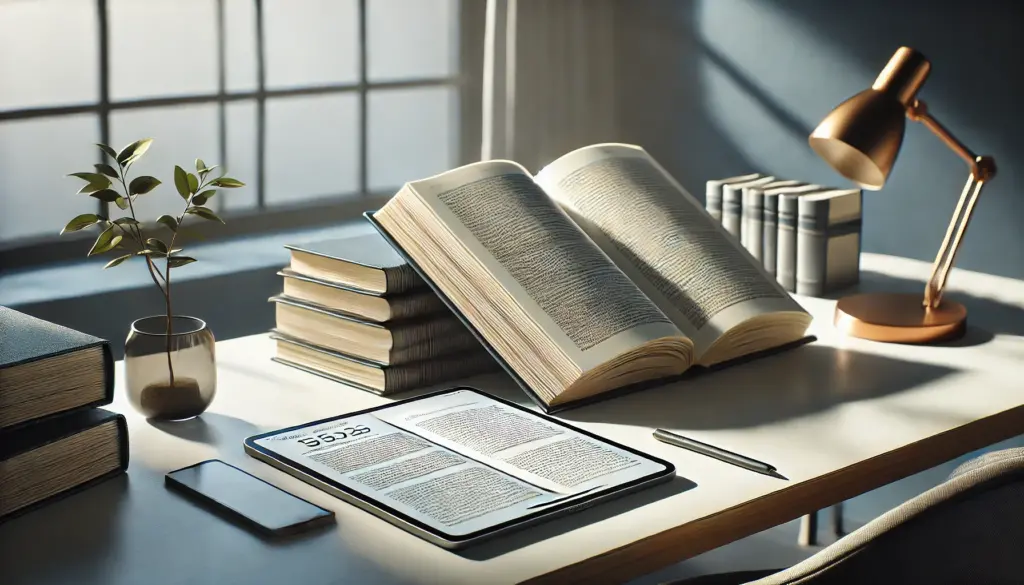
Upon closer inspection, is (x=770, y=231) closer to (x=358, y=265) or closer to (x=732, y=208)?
(x=732, y=208)

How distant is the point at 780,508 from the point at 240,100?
7.78 feet

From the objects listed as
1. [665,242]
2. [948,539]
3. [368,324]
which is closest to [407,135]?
[665,242]

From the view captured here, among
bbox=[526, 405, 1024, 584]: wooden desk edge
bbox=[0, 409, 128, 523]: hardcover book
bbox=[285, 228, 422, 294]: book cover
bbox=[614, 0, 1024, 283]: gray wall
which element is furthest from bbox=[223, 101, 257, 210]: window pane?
bbox=[526, 405, 1024, 584]: wooden desk edge

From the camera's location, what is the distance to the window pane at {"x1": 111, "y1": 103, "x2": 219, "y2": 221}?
3.02 meters

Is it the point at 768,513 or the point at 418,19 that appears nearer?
the point at 768,513

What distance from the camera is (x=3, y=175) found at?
8.96ft

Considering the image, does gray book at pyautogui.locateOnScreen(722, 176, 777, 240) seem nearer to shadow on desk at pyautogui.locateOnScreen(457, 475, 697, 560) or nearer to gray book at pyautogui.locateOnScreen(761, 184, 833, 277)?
gray book at pyautogui.locateOnScreen(761, 184, 833, 277)

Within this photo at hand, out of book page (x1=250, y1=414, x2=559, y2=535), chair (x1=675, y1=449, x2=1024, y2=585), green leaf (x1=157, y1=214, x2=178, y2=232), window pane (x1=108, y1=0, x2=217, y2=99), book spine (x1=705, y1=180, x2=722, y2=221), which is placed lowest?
book page (x1=250, y1=414, x2=559, y2=535)

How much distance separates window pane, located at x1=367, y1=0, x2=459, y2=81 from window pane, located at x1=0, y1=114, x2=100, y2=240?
0.99 meters

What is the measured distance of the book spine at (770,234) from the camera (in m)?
1.91

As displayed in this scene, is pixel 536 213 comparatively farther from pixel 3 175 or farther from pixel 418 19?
pixel 418 19

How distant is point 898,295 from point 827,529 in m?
1.15

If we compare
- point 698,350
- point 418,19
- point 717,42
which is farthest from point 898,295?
point 418,19

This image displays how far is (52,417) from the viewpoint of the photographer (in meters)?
1.05
